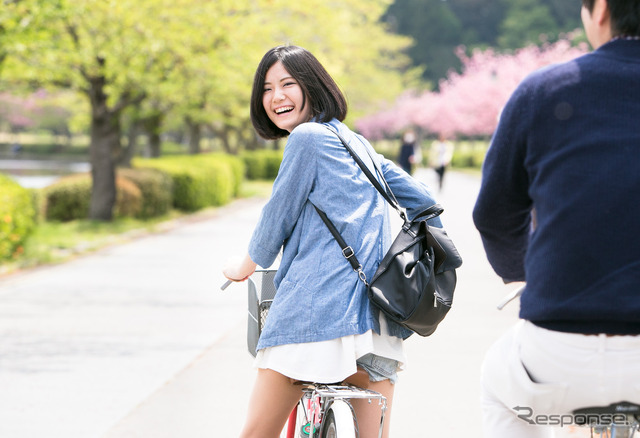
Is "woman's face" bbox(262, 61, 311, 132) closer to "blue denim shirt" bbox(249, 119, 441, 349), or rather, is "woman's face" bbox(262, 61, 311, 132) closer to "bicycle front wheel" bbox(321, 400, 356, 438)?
"blue denim shirt" bbox(249, 119, 441, 349)

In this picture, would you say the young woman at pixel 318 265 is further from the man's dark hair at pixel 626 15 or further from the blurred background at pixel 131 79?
the blurred background at pixel 131 79

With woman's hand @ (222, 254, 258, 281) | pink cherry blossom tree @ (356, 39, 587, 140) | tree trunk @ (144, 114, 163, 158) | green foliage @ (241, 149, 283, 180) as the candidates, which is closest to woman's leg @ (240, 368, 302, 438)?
woman's hand @ (222, 254, 258, 281)

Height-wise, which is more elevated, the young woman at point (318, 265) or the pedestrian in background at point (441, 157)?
the young woman at point (318, 265)

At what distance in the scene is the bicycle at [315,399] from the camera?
7.88ft

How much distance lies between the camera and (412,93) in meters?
66.9

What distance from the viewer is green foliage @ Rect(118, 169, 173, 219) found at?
55.1 feet

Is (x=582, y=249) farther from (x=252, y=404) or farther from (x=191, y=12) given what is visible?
(x=191, y=12)

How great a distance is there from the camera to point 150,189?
16.9 meters

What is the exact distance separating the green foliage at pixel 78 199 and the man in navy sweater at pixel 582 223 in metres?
14.7

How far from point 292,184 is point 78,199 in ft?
46.7

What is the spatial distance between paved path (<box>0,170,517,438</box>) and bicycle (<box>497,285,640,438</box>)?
8.93 ft

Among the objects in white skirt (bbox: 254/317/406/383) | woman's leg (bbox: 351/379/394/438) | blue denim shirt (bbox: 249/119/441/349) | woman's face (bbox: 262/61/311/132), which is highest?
woman's face (bbox: 262/61/311/132)

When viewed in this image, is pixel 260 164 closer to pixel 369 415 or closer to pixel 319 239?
pixel 369 415

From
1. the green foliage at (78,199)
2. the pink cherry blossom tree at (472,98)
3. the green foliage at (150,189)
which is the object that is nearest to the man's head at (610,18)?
the green foliage at (78,199)
